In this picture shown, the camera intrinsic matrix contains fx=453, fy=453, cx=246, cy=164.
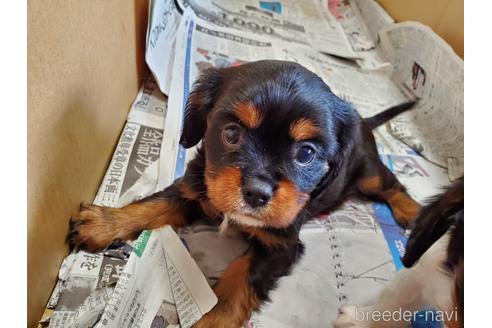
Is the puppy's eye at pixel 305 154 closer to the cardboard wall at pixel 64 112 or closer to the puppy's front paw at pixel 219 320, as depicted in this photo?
the puppy's front paw at pixel 219 320

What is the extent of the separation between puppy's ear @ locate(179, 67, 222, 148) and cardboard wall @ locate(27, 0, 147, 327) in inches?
12.3

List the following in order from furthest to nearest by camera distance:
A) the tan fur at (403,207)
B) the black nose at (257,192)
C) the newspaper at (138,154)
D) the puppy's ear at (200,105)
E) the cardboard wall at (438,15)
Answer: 1. the cardboard wall at (438,15)
2. the tan fur at (403,207)
3. the newspaper at (138,154)
4. the puppy's ear at (200,105)
5. the black nose at (257,192)

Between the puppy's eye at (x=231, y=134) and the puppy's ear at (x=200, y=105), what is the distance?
0.51ft

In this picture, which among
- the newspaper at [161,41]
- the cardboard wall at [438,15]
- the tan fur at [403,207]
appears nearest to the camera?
the tan fur at [403,207]

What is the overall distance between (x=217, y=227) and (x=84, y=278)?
0.48m

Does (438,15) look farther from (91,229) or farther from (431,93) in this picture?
(91,229)

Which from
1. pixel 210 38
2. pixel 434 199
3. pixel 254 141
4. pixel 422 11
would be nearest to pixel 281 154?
pixel 254 141

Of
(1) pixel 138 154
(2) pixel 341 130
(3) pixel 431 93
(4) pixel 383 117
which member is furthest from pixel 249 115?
(3) pixel 431 93

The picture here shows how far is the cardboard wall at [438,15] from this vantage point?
233cm

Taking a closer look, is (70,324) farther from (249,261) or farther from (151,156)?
(151,156)

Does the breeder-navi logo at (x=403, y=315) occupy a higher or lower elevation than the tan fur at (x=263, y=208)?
lower

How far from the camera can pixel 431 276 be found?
116cm

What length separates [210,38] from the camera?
235 centimetres

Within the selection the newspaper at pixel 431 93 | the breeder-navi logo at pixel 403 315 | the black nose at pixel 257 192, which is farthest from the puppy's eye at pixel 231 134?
the newspaper at pixel 431 93
